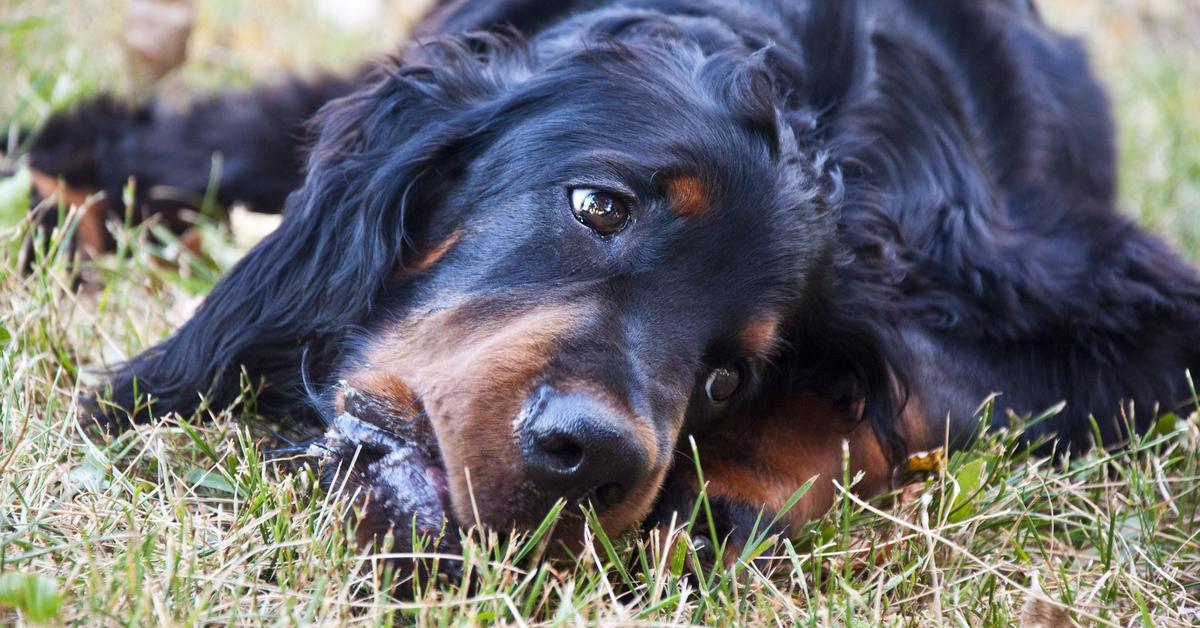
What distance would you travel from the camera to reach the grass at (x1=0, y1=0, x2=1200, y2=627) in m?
1.66

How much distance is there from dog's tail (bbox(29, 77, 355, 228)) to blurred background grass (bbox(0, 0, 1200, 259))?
14 centimetres


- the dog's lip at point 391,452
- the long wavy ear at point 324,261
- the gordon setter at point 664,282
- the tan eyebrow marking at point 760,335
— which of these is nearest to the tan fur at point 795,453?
the gordon setter at point 664,282

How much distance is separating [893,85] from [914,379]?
79cm

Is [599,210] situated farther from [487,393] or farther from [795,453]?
[795,453]

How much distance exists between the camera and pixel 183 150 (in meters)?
3.49

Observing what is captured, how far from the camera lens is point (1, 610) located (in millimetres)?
1515

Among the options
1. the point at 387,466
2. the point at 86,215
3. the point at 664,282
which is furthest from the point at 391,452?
the point at 86,215

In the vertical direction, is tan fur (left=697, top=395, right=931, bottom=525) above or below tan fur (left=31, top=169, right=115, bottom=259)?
below

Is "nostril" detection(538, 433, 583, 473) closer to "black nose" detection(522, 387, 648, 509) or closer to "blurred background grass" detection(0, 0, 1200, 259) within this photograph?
"black nose" detection(522, 387, 648, 509)

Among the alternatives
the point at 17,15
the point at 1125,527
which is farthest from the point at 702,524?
the point at 17,15

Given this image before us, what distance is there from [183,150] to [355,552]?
6.67ft

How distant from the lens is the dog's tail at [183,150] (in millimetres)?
3352

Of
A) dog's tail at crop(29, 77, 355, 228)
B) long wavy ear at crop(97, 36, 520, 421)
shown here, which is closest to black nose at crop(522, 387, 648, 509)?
long wavy ear at crop(97, 36, 520, 421)

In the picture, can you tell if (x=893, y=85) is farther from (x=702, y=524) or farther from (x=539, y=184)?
(x=702, y=524)
